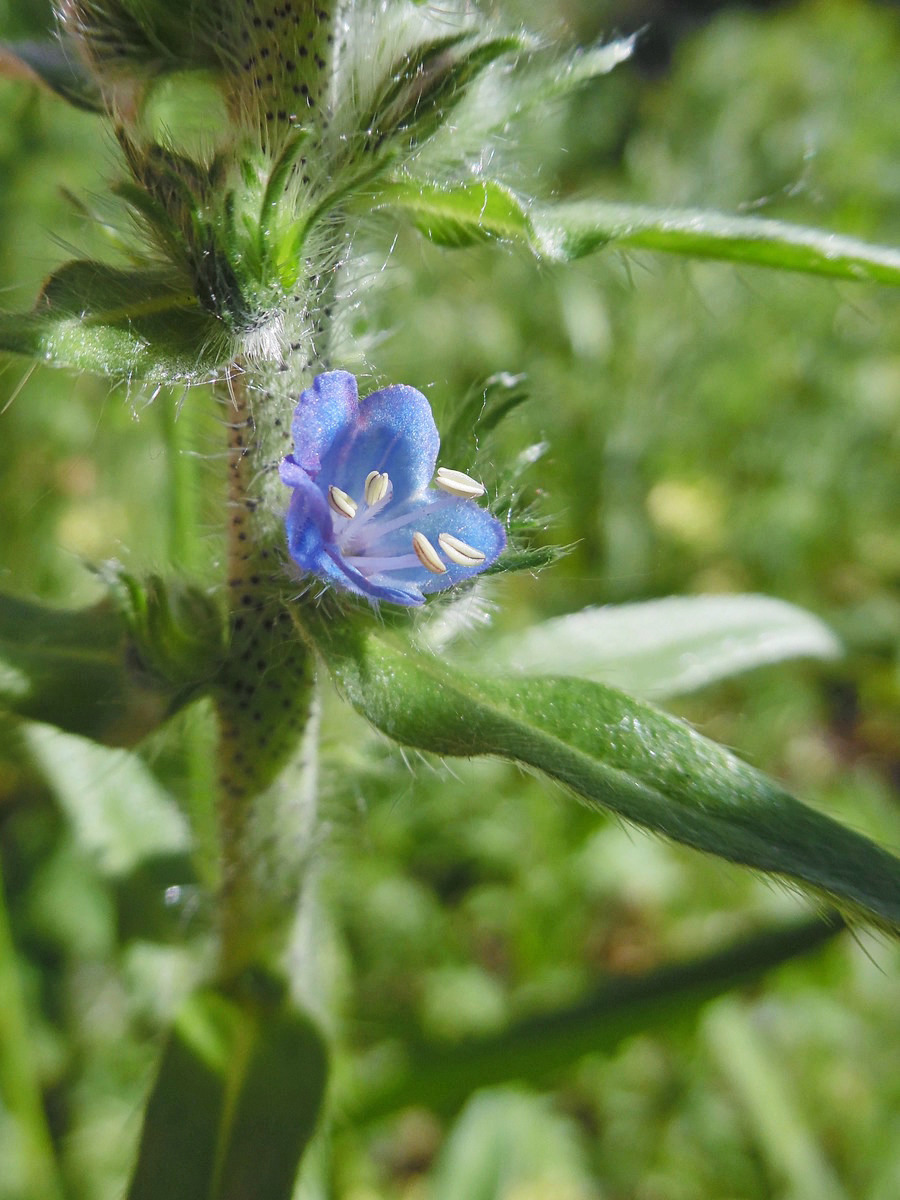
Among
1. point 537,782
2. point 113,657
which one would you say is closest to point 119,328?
point 113,657

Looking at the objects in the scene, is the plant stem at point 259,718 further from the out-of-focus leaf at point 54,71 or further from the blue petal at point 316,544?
the out-of-focus leaf at point 54,71

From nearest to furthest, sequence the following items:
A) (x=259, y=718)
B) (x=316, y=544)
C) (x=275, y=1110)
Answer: (x=316, y=544) → (x=259, y=718) → (x=275, y=1110)

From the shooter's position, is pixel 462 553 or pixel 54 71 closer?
pixel 462 553

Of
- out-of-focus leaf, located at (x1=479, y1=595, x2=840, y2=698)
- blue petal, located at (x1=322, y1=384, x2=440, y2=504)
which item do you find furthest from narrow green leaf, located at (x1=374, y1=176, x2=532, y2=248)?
out-of-focus leaf, located at (x1=479, y1=595, x2=840, y2=698)

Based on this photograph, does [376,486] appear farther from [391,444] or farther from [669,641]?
[669,641]

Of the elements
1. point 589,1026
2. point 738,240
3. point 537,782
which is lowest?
point 589,1026

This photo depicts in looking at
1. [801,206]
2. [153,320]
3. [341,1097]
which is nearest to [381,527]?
[153,320]
